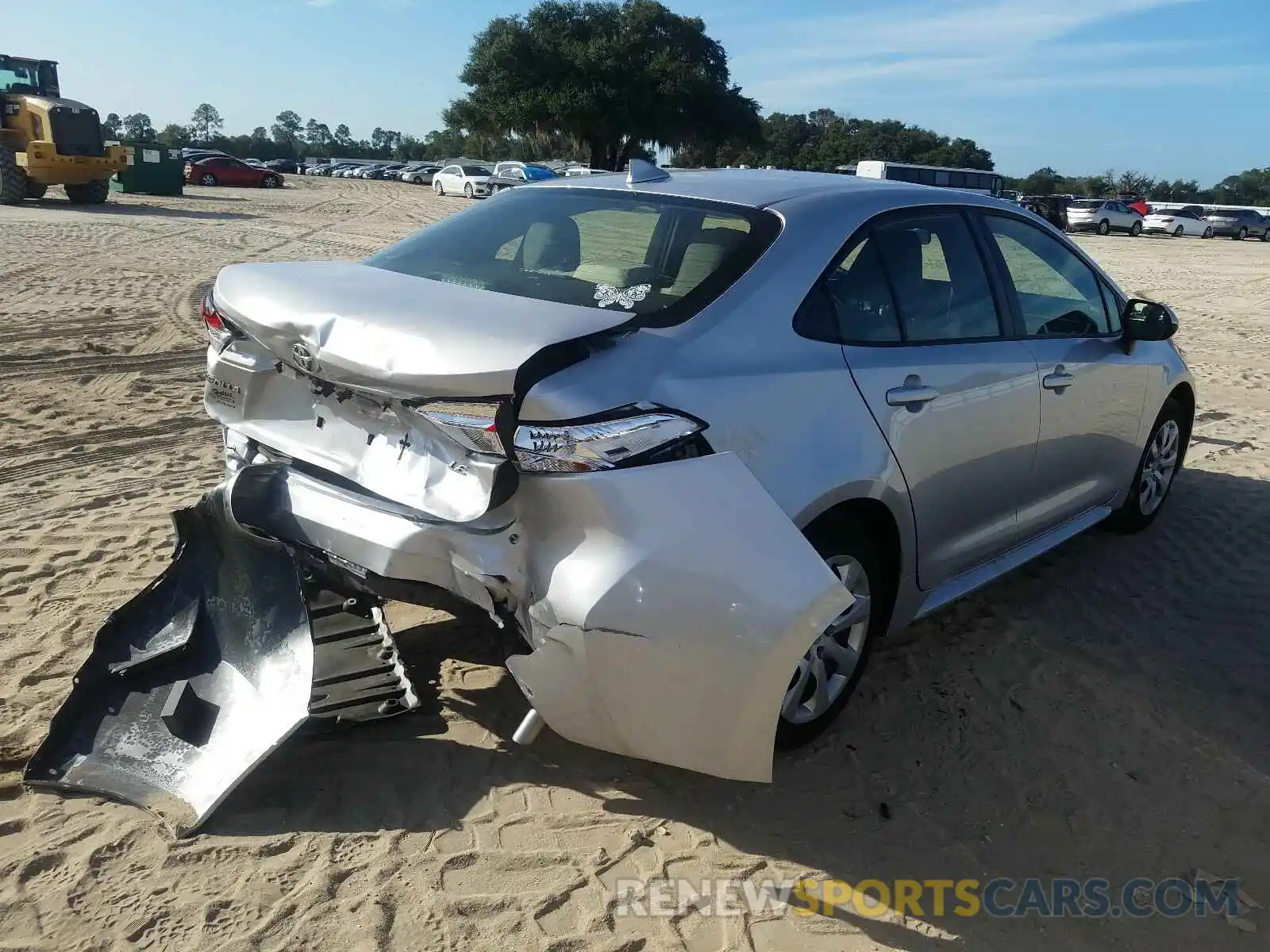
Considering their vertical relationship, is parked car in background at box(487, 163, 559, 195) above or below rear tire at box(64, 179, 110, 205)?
above

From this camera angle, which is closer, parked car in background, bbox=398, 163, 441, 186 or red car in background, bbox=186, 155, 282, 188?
red car in background, bbox=186, 155, 282, 188

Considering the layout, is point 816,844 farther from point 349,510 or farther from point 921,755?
point 349,510

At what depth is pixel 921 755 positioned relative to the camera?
3312mm

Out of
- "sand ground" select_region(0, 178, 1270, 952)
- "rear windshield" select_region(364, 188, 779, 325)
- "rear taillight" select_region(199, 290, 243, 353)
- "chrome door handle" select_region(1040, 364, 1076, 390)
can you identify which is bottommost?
"sand ground" select_region(0, 178, 1270, 952)

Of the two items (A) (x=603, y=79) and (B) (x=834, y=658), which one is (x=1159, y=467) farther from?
(A) (x=603, y=79)

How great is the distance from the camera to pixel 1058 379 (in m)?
4.08

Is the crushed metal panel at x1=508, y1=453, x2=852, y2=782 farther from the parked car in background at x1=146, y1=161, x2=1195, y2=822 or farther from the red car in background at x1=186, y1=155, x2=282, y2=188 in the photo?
the red car in background at x1=186, y1=155, x2=282, y2=188

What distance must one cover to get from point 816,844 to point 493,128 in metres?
52.8

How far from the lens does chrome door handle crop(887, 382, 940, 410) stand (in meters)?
3.21

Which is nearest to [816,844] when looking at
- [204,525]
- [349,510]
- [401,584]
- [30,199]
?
[401,584]

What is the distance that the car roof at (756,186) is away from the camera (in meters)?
3.37

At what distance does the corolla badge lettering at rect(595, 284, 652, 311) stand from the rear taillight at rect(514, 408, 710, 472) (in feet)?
1.79

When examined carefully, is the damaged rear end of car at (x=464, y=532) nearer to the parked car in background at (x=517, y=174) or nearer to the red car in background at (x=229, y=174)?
the parked car in background at (x=517, y=174)

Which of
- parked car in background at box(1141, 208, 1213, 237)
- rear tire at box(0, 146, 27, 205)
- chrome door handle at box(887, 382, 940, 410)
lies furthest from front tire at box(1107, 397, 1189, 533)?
parked car in background at box(1141, 208, 1213, 237)
